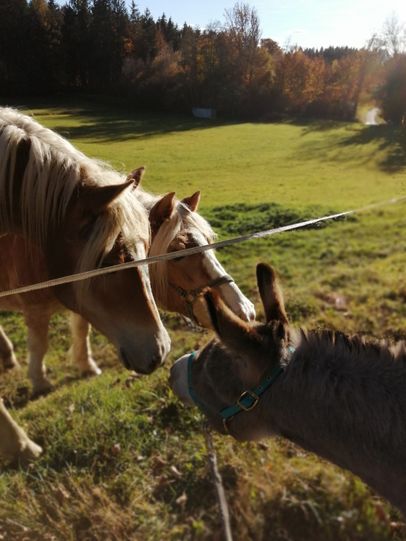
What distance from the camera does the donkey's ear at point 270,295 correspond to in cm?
215

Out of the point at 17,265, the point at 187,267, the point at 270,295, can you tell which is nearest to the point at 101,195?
the point at 270,295

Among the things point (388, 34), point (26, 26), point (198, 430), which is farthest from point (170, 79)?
point (198, 430)

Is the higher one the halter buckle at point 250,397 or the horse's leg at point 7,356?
the halter buckle at point 250,397

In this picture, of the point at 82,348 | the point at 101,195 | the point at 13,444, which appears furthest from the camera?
the point at 82,348

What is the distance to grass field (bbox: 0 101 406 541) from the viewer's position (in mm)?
3023

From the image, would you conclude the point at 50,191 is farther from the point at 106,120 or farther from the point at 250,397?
the point at 106,120

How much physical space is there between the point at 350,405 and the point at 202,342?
3.46m

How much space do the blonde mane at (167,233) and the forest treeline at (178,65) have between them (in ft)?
11.7

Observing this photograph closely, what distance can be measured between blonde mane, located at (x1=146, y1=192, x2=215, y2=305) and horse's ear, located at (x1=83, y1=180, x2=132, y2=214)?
1.27 meters

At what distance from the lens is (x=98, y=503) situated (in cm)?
313

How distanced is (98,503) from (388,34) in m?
7.18

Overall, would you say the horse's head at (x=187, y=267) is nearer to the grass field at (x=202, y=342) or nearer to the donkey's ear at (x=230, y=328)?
the grass field at (x=202, y=342)

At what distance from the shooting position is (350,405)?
74.2 inches

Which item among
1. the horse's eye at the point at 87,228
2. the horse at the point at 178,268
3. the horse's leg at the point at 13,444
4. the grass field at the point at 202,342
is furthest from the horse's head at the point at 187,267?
the horse's leg at the point at 13,444
